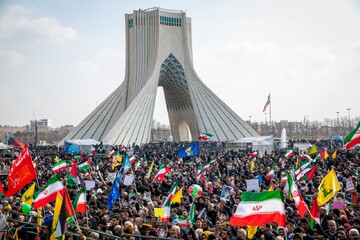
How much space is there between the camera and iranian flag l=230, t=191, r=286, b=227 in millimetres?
9562

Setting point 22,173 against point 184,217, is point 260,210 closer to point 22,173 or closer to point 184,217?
point 184,217

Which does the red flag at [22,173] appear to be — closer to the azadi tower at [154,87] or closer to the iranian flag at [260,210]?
the iranian flag at [260,210]

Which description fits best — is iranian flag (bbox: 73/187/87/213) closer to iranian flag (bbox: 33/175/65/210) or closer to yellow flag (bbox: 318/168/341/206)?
iranian flag (bbox: 33/175/65/210)

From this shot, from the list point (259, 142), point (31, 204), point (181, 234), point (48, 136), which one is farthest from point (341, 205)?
point (48, 136)

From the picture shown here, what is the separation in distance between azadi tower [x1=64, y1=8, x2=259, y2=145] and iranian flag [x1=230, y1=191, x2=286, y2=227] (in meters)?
43.0

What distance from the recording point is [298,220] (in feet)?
39.3

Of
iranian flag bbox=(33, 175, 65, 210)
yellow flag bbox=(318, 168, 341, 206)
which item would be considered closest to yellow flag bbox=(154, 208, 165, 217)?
iranian flag bbox=(33, 175, 65, 210)

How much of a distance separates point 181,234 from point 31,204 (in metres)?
5.57

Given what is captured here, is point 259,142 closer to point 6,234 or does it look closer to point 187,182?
point 187,182

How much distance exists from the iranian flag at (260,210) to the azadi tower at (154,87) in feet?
141

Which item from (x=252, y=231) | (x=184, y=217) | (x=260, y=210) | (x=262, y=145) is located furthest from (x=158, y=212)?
(x=262, y=145)

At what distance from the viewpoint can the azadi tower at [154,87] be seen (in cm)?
5550

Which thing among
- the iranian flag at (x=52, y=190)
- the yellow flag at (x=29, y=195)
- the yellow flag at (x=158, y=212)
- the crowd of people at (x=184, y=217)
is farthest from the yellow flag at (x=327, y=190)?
the yellow flag at (x=29, y=195)

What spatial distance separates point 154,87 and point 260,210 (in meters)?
48.4
